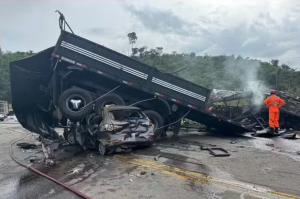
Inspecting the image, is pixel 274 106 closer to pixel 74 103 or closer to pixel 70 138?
pixel 74 103

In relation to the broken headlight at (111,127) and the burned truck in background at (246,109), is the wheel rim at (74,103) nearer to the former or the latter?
the broken headlight at (111,127)

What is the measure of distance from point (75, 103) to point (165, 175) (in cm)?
441

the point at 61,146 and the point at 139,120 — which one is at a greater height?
the point at 139,120

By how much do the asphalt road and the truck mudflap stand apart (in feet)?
8.10

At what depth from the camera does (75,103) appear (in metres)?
8.34

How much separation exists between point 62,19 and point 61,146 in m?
4.07

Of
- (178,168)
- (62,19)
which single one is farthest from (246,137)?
(62,19)

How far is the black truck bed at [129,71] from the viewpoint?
26.6 ft

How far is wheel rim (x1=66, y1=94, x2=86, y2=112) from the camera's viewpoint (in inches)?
328

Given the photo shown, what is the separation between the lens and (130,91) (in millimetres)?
9281

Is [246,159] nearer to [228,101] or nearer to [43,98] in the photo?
[228,101]

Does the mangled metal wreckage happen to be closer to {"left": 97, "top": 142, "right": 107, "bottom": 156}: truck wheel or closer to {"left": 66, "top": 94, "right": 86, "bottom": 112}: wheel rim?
{"left": 66, "top": 94, "right": 86, "bottom": 112}: wheel rim

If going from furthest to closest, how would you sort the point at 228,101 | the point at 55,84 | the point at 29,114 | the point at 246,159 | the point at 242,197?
the point at 228,101 < the point at 29,114 < the point at 55,84 < the point at 246,159 < the point at 242,197

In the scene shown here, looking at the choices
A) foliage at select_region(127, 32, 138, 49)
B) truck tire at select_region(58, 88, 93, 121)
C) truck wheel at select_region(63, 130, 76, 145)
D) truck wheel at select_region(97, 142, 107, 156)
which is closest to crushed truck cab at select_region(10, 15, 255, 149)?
truck tire at select_region(58, 88, 93, 121)
